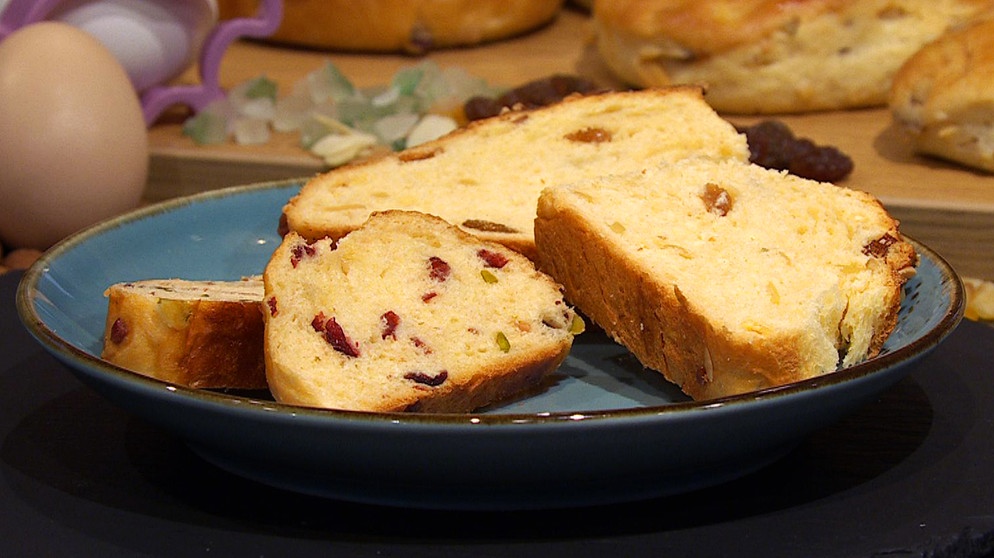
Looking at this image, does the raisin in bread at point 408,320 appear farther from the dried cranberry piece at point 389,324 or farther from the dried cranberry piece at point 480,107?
the dried cranberry piece at point 480,107

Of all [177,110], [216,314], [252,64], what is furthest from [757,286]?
[252,64]

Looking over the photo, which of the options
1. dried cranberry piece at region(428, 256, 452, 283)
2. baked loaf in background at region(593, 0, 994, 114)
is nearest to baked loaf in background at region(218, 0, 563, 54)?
baked loaf in background at region(593, 0, 994, 114)

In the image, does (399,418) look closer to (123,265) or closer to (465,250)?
(465,250)

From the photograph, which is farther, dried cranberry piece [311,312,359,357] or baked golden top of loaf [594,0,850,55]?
baked golden top of loaf [594,0,850,55]

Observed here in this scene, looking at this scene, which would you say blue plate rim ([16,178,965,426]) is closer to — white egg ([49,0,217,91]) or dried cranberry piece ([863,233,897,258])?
dried cranberry piece ([863,233,897,258])

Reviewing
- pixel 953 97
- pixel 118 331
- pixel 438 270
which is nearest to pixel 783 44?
pixel 953 97

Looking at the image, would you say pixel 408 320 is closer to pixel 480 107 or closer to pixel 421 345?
pixel 421 345
